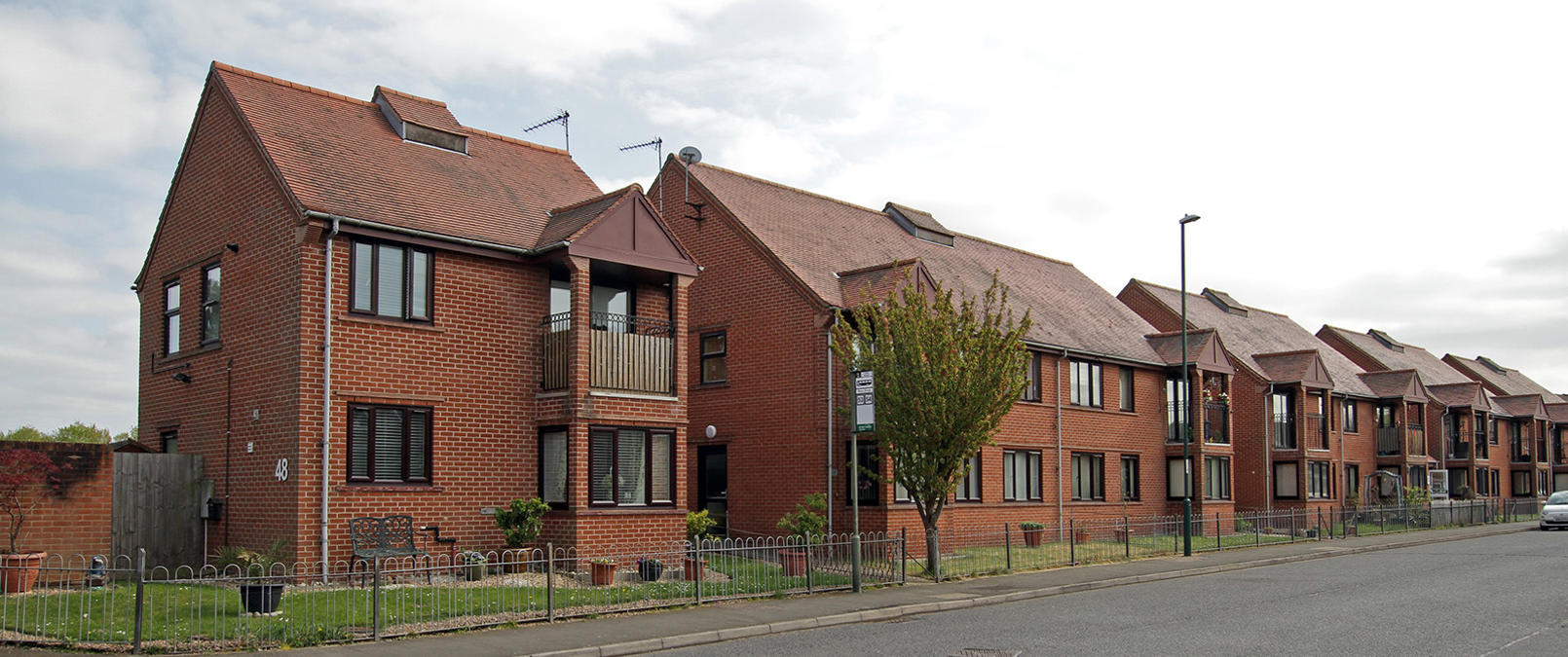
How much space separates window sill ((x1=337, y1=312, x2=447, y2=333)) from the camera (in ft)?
60.8

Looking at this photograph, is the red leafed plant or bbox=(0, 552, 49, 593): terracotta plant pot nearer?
bbox=(0, 552, 49, 593): terracotta plant pot

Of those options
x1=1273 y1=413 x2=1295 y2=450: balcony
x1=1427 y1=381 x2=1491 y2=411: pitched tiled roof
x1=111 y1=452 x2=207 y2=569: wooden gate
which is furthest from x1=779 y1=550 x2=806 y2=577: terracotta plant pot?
x1=1427 y1=381 x2=1491 y2=411: pitched tiled roof

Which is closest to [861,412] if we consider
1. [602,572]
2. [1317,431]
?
[602,572]

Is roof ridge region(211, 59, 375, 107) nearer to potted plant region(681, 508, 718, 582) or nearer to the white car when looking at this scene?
potted plant region(681, 508, 718, 582)

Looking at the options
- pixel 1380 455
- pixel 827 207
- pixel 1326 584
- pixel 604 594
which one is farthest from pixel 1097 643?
pixel 1380 455

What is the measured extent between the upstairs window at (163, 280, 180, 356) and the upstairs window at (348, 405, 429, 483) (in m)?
5.85

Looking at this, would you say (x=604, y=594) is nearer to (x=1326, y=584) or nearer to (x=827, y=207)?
(x=1326, y=584)

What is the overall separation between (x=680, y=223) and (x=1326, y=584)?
16.4 meters

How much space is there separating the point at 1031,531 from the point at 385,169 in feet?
54.0

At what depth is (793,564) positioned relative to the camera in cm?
1952

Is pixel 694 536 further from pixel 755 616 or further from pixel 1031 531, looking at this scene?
pixel 1031 531

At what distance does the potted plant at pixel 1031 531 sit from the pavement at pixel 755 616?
2.58 metres

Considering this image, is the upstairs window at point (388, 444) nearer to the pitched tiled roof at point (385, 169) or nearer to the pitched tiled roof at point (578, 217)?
the pitched tiled roof at point (385, 169)

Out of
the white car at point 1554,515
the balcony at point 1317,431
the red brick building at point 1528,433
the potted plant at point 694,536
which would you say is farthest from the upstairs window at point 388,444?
the red brick building at point 1528,433
